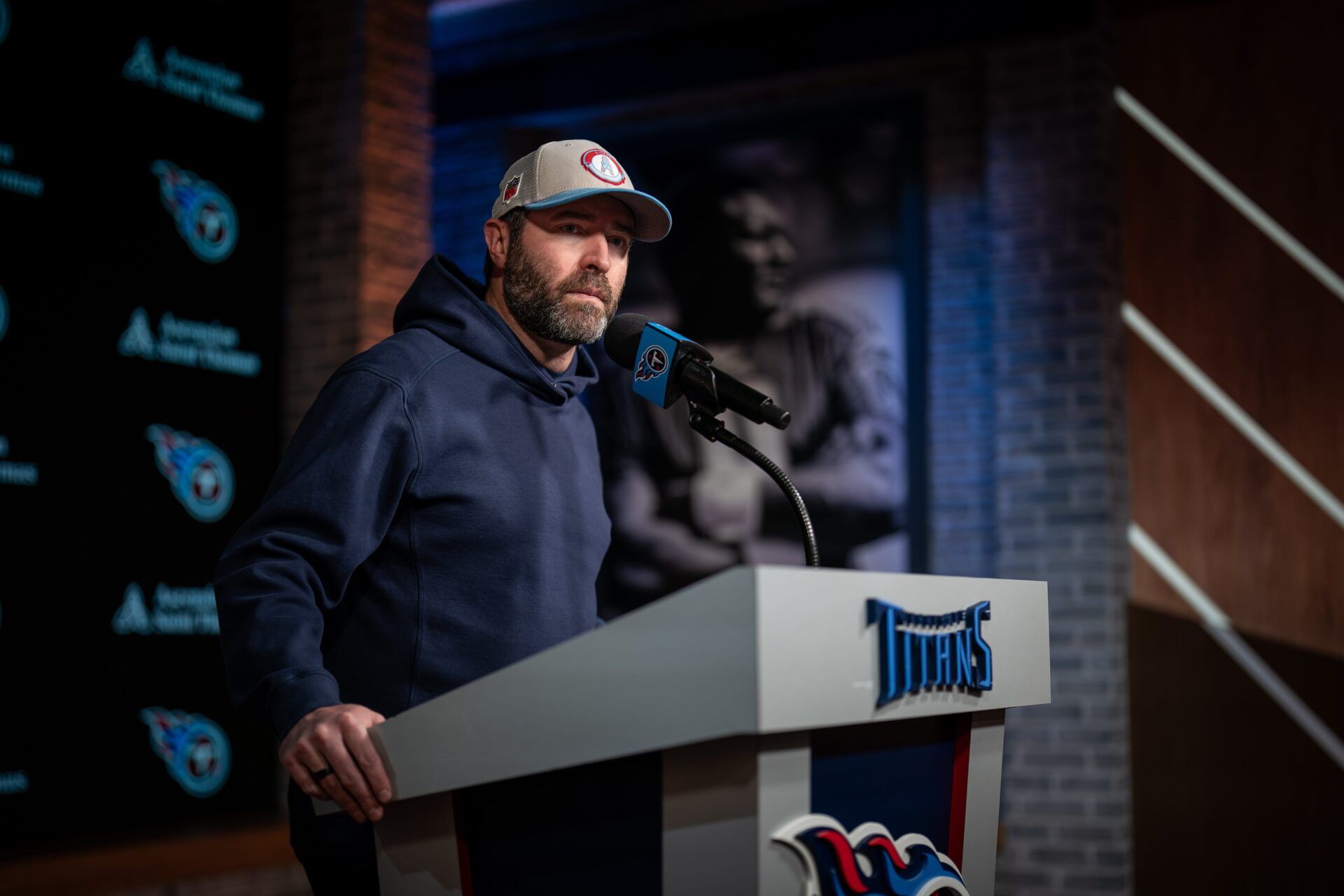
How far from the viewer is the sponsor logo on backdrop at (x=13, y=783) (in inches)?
138

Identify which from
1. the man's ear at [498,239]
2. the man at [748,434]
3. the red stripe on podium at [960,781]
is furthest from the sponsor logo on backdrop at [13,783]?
the red stripe on podium at [960,781]

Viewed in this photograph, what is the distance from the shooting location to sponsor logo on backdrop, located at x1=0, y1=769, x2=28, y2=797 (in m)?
3.51

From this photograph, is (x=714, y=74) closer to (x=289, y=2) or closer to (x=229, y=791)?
(x=289, y=2)

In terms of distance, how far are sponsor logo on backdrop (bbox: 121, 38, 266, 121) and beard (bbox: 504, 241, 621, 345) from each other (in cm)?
293

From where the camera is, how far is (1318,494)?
4754 millimetres

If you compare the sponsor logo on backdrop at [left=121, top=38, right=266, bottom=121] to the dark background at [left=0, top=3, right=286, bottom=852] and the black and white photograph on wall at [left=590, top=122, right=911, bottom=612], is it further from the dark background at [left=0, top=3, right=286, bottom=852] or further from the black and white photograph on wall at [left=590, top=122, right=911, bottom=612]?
the black and white photograph on wall at [left=590, top=122, right=911, bottom=612]

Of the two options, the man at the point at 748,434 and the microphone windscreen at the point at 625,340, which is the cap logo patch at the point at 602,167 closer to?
the microphone windscreen at the point at 625,340

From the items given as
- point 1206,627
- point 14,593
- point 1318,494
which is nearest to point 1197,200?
point 1318,494

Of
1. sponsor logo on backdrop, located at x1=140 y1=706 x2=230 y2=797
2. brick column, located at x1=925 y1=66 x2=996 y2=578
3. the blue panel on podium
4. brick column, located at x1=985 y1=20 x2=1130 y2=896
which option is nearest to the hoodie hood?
the blue panel on podium

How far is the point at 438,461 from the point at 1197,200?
14.2 ft

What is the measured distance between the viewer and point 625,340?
1632 mm

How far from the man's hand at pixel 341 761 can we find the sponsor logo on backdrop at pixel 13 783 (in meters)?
2.77

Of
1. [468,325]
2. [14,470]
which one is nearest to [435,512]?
[468,325]

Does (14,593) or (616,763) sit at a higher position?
(14,593)
